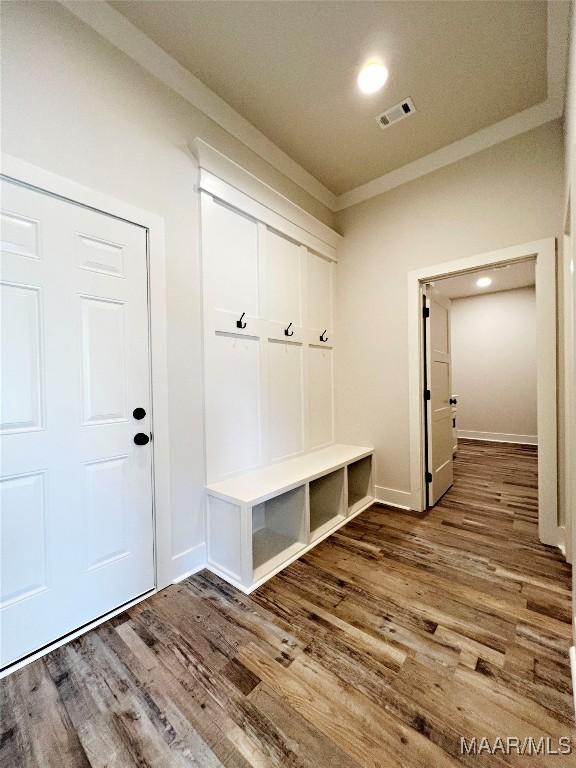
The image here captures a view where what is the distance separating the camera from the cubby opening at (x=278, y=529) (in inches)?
82.7

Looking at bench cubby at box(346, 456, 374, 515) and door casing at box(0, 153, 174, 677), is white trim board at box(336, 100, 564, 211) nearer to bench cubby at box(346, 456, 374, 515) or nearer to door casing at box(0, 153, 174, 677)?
door casing at box(0, 153, 174, 677)

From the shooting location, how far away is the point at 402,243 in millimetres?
2881

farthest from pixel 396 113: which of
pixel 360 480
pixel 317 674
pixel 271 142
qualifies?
pixel 317 674

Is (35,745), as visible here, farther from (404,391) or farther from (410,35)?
(410,35)

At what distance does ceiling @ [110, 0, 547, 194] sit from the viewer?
1.64 meters

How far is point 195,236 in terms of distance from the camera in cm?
201

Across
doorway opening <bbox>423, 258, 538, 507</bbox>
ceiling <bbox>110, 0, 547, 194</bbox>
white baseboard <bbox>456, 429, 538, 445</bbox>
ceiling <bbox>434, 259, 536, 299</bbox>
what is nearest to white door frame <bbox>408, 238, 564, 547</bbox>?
ceiling <bbox>110, 0, 547, 194</bbox>

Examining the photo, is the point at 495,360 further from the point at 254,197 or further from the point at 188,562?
the point at 188,562

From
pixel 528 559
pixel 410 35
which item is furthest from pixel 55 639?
pixel 410 35

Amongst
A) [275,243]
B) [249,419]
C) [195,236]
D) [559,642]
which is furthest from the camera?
[275,243]

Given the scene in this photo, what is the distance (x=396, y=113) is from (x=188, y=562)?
343 centimetres

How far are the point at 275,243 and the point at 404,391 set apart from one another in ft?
5.76

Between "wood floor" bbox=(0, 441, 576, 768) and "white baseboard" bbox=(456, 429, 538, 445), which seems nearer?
"wood floor" bbox=(0, 441, 576, 768)

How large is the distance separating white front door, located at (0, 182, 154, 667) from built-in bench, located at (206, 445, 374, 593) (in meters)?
0.42
